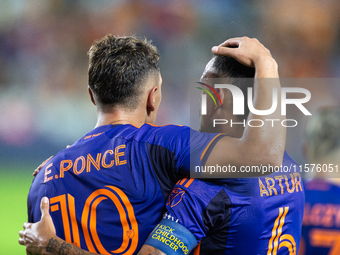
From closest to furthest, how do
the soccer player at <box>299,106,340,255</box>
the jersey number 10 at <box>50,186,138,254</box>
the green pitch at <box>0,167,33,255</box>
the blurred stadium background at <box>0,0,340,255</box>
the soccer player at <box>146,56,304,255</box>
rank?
1. the soccer player at <box>146,56,304,255</box>
2. the jersey number 10 at <box>50,186,138,254</box>
3. the soccer player at <box>299,106,340,255</box>
4. the green pitch at <box>0,167,33,255</box>
5. the blurred stadium background at <box>0,0,340,255</box>

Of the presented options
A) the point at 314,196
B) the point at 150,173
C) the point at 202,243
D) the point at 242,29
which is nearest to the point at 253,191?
the point at 202,243

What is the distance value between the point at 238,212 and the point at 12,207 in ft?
25.6

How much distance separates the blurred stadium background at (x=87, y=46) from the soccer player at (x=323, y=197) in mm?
6228

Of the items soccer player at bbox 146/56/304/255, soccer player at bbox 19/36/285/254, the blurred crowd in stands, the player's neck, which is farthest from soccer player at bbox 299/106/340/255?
the blurred crowd in stands

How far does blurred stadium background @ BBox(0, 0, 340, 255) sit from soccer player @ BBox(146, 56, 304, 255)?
705 cm

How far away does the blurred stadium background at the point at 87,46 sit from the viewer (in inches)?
342

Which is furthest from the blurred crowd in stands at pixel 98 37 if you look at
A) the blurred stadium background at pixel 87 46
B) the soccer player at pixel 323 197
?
the soccer player at pixel 323 197

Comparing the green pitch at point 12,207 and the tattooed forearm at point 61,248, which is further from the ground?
the tattooed forearm at point 61,248

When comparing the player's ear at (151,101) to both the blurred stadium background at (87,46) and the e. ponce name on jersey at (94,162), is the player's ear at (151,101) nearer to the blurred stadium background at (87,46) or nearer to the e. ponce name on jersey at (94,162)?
the e. ponce name on jersey at (94,162)

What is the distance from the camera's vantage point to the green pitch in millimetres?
6172

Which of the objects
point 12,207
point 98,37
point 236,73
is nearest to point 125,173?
point 236,73

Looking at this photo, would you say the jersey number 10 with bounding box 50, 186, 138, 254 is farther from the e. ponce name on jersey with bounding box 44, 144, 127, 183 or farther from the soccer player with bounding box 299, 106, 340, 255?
the soccer player with bounding box 299, 106, 340, 255

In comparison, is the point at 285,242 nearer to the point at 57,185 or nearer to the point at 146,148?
the point at 146,148

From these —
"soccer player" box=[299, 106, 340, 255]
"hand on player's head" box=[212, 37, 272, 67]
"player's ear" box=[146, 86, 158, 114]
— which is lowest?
"soccer player" box=[299, 106, 340, 255]
